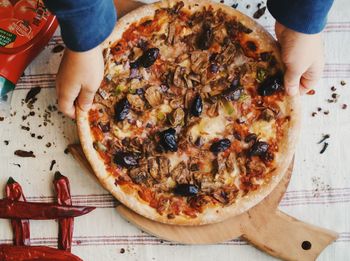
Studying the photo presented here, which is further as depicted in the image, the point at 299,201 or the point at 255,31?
the point at 299,201

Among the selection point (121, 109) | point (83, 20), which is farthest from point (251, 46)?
point (83, 20)

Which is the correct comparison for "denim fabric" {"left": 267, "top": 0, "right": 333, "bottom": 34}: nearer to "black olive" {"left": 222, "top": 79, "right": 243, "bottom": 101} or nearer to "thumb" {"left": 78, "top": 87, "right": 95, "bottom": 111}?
"black olive" {"left": 222, "top": 79, "right": 243, "bottom": 101}

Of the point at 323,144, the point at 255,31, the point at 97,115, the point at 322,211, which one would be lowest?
the point at 322,211

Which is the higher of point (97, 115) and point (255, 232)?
point (97, 115)

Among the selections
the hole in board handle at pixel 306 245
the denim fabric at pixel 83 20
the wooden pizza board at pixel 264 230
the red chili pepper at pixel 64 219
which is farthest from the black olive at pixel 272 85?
the red chili pepper at pixel 64 219

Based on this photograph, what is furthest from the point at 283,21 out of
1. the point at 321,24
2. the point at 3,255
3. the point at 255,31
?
the point at 3,255

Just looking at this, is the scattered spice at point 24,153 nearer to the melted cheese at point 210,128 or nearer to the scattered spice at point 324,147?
the melted cheese at point 210,128

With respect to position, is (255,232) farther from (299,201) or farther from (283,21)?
(283,21)

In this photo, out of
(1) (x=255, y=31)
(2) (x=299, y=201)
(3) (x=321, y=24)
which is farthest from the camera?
(2) (x=299, y=201)
